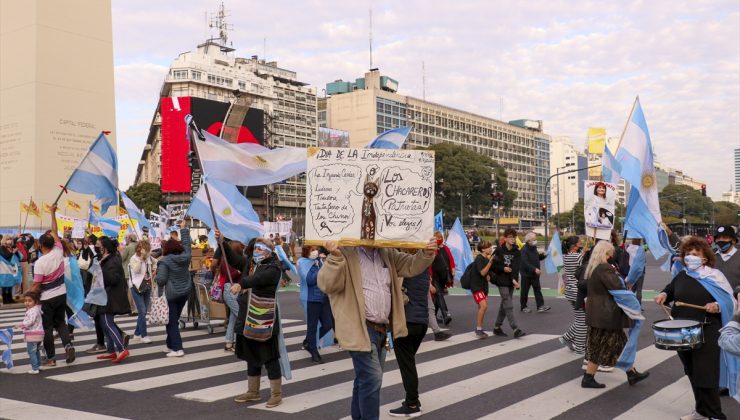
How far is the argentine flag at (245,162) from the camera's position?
8438 millimetres

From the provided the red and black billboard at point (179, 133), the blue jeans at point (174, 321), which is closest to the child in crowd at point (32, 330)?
the blue jeans at point (174, 321)

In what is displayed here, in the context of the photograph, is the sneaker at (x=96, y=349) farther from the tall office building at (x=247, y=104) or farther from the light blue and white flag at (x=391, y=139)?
the tall office building at (x=247, y=104)

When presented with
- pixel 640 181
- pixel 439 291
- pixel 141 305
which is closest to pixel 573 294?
pixel 640 181

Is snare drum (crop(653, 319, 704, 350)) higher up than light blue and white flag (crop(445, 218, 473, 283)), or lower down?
lower down

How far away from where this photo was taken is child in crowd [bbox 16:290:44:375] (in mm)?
8648

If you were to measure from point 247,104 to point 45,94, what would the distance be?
46.9 m

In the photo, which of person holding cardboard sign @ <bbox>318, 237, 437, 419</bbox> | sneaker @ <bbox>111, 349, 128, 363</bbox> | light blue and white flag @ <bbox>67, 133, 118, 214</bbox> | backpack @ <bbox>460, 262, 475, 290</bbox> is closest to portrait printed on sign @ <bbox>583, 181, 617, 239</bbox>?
backpack @ <bbox>460, 262, 475, 290</bbox>

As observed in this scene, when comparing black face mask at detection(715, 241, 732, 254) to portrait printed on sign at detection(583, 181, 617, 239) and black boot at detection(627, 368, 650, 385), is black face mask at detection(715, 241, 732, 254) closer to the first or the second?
portrait printed on sign at detection(583, 181, 617, 239)

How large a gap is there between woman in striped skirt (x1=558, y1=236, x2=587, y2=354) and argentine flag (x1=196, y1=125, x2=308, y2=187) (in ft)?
13.6

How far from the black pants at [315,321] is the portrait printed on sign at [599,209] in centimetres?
380

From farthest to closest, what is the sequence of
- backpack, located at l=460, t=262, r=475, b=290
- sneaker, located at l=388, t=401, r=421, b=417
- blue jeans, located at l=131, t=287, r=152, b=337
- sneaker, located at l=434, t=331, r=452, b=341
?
backpack, located at l=460, t=262, r=475, b=290 → sneaker, located at l=434, t=331, r=452, b=341 → blue jeans, located at l=131, t=287, r=152, b=337 → sneaker, located at l=388, t=401, r=421, b=417

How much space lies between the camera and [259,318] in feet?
22.4

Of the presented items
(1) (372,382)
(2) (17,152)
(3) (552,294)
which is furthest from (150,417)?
(2) (17,152)

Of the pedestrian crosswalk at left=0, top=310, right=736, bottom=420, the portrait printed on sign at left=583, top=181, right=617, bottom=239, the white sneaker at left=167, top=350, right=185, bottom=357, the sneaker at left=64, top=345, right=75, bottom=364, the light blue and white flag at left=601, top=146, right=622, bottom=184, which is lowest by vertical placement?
the pedestrian crosswalk at left=0, top=310, right=736, bottom=420
